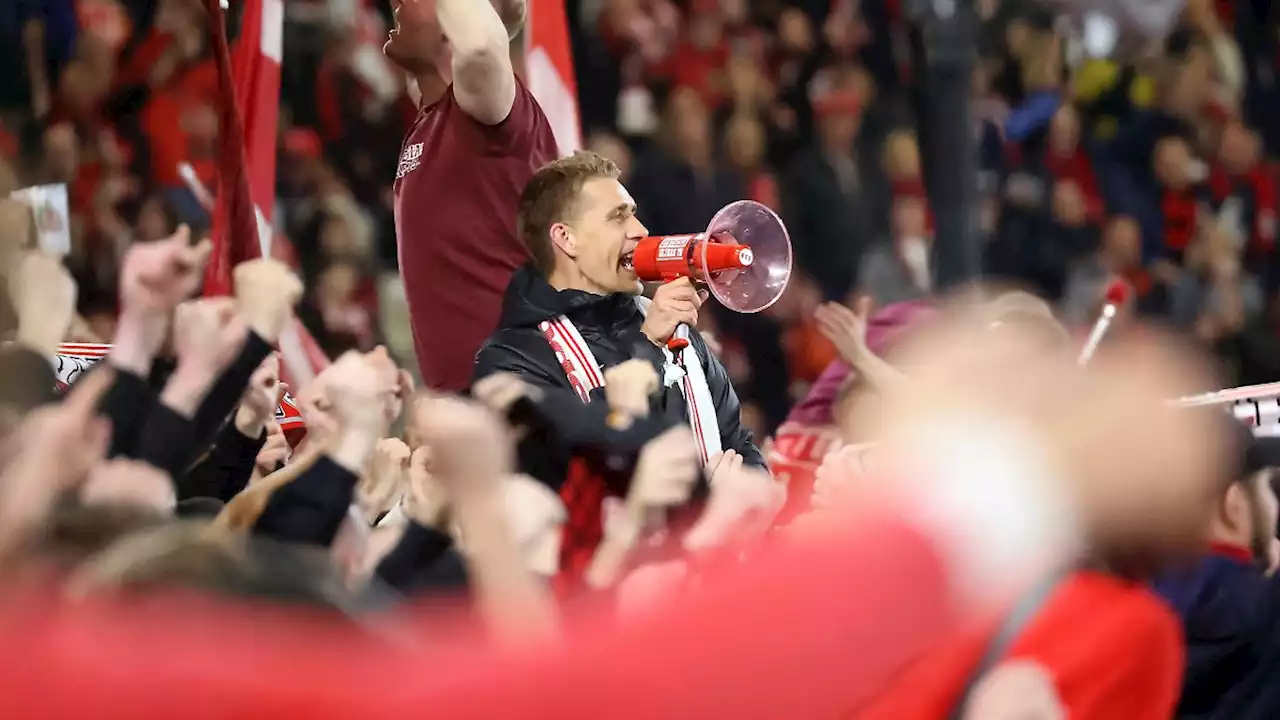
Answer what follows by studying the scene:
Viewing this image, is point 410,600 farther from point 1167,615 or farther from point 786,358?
point 786,358

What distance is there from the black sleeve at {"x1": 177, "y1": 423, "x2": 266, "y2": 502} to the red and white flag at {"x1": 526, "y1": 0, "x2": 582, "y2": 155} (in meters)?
1.46

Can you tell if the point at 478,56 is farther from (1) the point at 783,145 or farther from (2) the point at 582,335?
(1) the point at 783,145

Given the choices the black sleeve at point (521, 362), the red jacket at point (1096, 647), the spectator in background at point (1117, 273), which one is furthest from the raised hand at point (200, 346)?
the spectator in background at point (1117, 273)

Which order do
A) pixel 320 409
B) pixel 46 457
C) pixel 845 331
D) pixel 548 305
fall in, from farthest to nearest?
pixel 845 331 < pixel 548 305 < pixel 320 409 < pixel 46 457

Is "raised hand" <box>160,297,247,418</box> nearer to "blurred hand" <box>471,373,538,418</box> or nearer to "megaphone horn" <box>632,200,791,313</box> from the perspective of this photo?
"blurred hand" <box>471,373,538,418</box>

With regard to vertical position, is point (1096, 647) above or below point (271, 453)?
above

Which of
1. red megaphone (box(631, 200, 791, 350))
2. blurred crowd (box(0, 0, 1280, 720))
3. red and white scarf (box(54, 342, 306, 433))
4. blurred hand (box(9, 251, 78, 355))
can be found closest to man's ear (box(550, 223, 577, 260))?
red megaphone (box(631, 200, 791, 350))

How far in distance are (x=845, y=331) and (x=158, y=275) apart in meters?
2.32

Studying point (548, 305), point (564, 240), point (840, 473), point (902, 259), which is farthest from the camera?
point (902, 259)

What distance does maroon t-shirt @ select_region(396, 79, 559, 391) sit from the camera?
142 inches

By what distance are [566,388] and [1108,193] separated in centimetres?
554

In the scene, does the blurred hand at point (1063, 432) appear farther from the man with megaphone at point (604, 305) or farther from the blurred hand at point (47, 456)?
the man with megaphone at point (604, 305)

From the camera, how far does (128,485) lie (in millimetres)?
1929

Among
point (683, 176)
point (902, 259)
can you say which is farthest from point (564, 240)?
point (902, 259)
